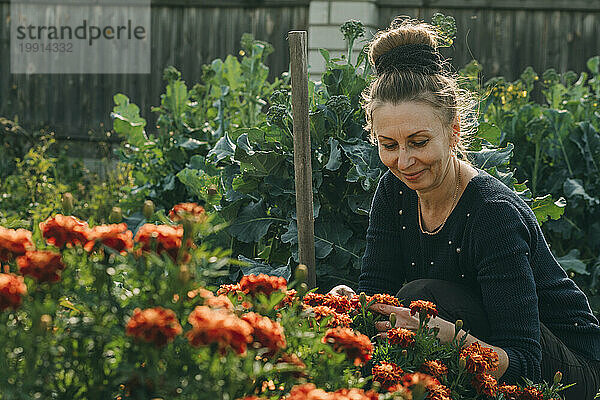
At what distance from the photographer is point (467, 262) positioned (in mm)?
2305

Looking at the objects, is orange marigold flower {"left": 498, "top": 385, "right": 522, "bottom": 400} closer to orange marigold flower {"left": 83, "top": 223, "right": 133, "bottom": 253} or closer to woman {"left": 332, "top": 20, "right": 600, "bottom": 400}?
woman {"left": 332, "top": 20, "right": 600, "bottom": 400}

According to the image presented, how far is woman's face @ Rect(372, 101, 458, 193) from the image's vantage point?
7.30 feet

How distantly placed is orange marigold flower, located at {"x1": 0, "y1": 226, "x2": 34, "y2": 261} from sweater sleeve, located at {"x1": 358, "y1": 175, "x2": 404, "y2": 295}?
4.63 ft

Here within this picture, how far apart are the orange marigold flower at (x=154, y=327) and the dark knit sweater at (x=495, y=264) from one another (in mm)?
1204

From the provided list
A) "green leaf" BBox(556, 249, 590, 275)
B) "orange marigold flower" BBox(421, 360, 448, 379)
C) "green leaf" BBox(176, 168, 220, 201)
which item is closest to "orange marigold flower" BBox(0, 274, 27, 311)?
"orange marigold flower" BBox(421, 360, 448, 379)

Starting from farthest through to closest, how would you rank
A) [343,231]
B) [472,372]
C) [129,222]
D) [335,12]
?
1. [335,12]
2. [129,222]
3. [343,231]
4. [472,372]

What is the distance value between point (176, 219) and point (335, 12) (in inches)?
228

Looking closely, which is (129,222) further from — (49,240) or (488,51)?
(488,51)

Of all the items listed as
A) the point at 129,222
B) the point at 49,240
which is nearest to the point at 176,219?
the point at 49,240

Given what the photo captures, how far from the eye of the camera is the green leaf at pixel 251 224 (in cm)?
316

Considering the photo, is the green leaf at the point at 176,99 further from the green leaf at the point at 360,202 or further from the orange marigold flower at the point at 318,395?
the orange marigold flower at the point at 318,395

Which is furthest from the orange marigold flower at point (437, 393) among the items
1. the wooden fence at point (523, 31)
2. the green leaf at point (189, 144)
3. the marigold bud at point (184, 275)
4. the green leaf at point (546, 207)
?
the wooden fence at point (523, 31)

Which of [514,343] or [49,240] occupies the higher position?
[49,240]

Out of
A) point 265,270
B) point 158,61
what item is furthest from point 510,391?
point 158,61
